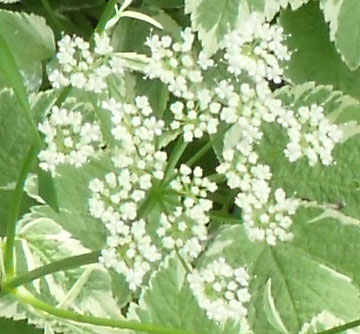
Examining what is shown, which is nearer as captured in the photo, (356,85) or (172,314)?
(172,314)

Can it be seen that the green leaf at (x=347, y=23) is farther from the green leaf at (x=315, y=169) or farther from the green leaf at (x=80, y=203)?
the green leaf at (x=80, y=203)

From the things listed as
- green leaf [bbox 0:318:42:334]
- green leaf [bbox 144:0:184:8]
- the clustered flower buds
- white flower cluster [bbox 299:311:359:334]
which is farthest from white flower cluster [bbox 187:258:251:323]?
green leaf [bbox 144:0:184:8]

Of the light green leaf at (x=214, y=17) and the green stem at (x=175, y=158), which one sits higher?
the light green leaf at (x=214, y=17)

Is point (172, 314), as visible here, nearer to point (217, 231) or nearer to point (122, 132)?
point (217, 231)

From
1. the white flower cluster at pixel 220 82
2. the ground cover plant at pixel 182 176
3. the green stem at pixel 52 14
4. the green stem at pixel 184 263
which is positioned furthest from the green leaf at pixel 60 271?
the green stem at pixel 52 14

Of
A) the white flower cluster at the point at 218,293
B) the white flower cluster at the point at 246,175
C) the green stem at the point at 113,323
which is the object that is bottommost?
the green stem at the point at 113,323

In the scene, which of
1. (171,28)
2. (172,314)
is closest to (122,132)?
(172,314)

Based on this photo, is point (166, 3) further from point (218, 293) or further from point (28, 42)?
point (218, 293)
